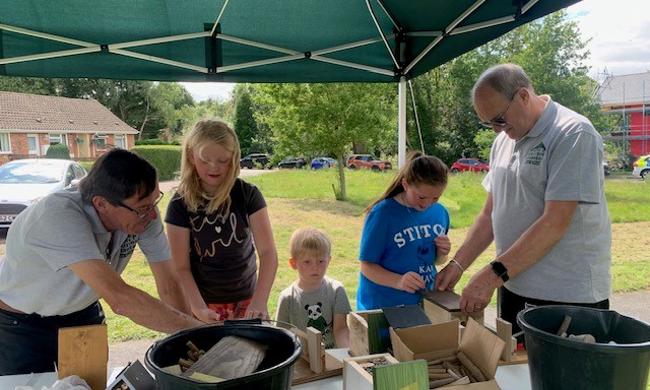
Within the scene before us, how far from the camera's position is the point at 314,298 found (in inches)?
89.5

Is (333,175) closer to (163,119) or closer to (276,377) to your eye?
(276,377)

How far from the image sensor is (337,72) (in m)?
3.24

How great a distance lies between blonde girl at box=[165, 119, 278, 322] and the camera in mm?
1993

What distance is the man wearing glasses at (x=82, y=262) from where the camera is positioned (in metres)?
1.30

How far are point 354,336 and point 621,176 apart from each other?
2194 centimetres

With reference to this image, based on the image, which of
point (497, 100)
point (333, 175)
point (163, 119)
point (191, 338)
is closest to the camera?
point (191, 338)

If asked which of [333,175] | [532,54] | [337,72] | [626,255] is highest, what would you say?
[532,54]

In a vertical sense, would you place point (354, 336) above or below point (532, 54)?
below

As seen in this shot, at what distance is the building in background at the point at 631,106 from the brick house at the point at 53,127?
2622cm

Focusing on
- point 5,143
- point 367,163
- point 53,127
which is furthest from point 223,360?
point 53,127

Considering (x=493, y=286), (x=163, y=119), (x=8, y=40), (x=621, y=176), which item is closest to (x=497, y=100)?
(x=493, y=286)

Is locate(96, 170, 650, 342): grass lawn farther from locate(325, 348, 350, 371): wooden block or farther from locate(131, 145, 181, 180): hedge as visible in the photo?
locate(131, 145, 181, 180): hedge

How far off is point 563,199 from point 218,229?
4.35 ft

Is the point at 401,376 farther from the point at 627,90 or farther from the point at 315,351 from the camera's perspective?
the point at 627,90
